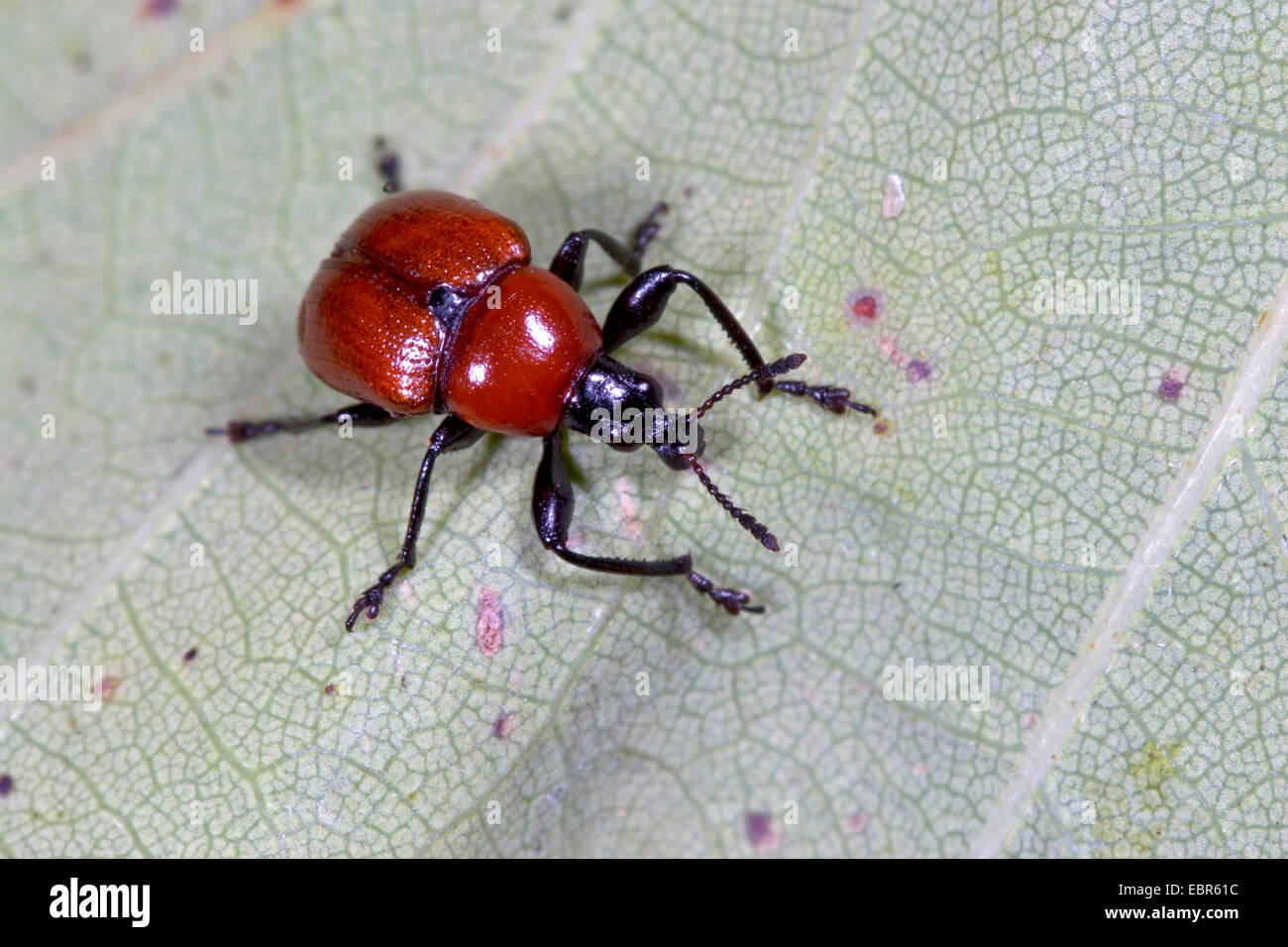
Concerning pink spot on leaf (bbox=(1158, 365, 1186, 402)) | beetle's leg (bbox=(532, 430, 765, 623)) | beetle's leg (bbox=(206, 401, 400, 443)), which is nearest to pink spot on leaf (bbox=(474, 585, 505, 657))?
beetle's leg (bbox=(532, 430, 765, 623))

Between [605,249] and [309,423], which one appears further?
[309,423]

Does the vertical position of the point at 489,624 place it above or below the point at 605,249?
below

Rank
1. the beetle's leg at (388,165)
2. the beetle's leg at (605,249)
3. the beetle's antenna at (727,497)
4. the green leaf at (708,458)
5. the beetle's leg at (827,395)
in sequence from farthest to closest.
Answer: the beetle's leg at (388,165) < the beetle's leg at (605,249) < the beetle's leg at (827,395) < the beetle's antenna at (727,497) < the green leaf at (708,458)

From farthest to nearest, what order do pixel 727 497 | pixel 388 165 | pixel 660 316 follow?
pixel 388 165 < pixel 660 316 < pixel 727 497

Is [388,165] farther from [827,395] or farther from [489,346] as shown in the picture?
[827,395]

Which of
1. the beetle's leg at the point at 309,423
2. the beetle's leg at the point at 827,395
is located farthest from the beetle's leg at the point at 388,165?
the beetle's leg at the point at 827,395

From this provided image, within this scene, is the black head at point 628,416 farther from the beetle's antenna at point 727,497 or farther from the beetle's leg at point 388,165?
the beetle's leg at point 388,165

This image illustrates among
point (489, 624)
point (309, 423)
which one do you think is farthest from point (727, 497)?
point (309, 423)
